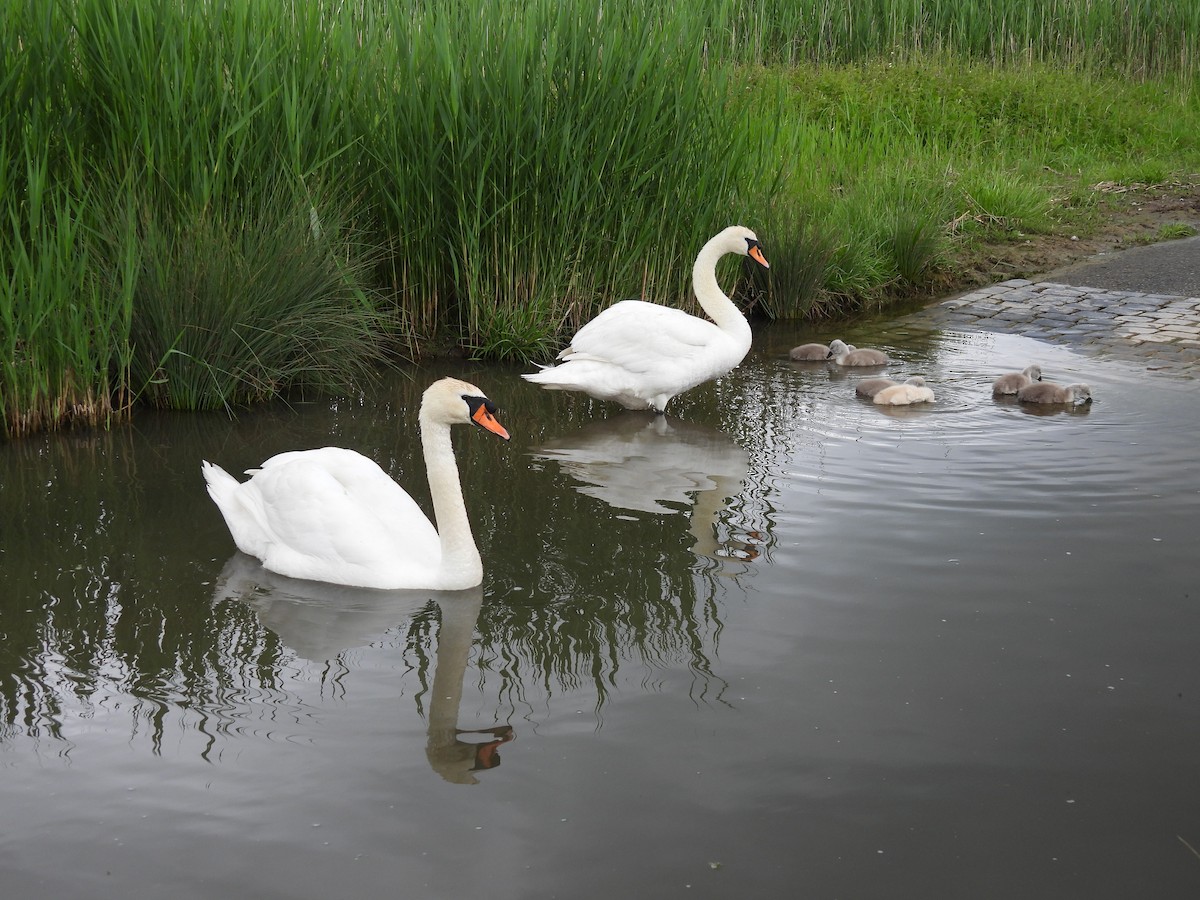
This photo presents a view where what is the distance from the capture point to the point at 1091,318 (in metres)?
10.7

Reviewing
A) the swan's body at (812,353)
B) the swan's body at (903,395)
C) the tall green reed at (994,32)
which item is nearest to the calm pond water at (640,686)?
the swan's body at (903,395)

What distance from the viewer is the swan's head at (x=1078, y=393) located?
7906 mm

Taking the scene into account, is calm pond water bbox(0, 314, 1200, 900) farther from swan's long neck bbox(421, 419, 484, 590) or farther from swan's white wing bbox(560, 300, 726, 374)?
swan's white wing bbox(560, 300, 726, 374)

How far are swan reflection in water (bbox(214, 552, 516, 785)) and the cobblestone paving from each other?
234 inches

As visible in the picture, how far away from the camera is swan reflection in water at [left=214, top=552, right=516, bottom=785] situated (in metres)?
4.13

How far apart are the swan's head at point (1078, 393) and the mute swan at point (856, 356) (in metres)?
1.72

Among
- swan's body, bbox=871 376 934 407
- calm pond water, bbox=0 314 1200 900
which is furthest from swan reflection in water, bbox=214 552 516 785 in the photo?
swan's body, bbox=871 376 934 407

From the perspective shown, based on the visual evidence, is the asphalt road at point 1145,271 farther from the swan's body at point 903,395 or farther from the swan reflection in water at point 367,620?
the swan reflection in water at point 367,620

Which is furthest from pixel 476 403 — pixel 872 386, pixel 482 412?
pixel 872 386

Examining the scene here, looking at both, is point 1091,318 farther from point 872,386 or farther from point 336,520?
point 336,520

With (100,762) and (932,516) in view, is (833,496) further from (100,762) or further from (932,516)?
(100,762)

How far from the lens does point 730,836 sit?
11.7 ft

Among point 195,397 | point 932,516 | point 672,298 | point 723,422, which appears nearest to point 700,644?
point 932,516

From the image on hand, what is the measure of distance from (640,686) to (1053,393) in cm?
446
